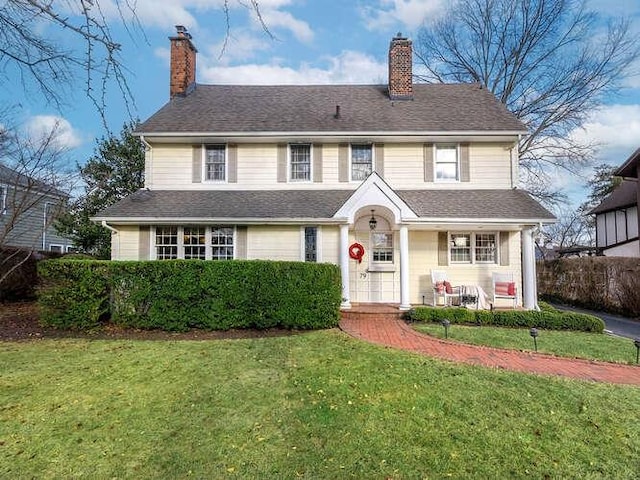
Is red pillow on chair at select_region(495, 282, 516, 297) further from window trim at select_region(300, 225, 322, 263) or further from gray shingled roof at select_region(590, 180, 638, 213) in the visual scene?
gray shingled roof at select_region(590, 180, 638, 213)

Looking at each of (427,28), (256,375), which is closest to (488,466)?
(256,375)

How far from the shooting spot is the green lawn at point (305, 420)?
10.5 ft

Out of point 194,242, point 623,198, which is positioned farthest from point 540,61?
point 194,242

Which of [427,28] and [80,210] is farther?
[427,28]

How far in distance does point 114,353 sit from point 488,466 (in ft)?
20.4

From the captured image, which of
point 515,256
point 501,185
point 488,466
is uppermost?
point 501,185

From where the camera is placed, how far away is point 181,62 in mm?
13695

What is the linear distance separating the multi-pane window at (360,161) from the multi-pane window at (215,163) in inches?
174

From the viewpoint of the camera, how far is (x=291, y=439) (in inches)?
142

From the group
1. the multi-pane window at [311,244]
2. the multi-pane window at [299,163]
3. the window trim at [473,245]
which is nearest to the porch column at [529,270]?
the window trim at [473,245]

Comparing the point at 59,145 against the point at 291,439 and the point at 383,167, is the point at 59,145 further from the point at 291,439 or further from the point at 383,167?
the point at 291,439

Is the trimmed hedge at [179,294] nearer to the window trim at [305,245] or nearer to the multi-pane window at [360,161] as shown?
the window trim at [305,245]

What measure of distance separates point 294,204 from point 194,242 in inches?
137

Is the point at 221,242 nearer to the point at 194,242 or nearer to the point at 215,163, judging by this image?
the point at 194,242
